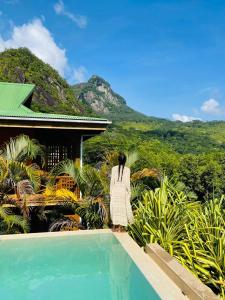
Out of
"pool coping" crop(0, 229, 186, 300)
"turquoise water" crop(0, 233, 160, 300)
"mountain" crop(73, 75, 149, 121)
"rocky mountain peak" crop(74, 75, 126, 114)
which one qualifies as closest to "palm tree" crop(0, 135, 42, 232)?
"pool coping" crop(0, 229, 186, 300)

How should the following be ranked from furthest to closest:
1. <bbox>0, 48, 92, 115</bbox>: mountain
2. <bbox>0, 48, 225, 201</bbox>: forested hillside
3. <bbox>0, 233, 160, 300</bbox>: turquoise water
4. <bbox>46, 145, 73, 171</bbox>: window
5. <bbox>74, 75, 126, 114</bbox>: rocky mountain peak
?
<bbox>74, 75, 126, 114</bbox>: rocky mountain peak < <bbox>0, 48, 92, 115</bbox>: mountain < <bbox>0, 48, 225, 201</bbox>: forested hillside < <bbox>46, 145, 73, 171</bbox>: window < <bbox>0, 233, 160, 300</bbox>: turquoise water

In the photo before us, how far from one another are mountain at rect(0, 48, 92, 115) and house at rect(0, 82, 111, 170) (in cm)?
3707

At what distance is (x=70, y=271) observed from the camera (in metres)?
4.95

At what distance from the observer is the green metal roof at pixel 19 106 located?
9008 mm

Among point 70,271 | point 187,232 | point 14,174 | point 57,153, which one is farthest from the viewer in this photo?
point 57,153

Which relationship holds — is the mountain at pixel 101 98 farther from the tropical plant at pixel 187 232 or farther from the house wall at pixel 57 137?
the tropical plant at pixel 187 232

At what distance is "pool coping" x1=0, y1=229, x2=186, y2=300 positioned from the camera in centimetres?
402

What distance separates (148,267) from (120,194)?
5.97 feet

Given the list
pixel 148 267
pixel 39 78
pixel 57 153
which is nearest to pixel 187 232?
pixel 148 267

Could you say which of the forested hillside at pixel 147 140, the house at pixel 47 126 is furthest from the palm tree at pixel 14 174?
the forested hillside at pixel 147 140

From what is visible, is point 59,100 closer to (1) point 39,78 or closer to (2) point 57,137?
(1) point 39,78

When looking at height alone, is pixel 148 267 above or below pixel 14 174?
below

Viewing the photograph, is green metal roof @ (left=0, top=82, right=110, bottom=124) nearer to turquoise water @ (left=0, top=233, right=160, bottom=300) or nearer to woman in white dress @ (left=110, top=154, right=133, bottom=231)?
woman in white dress @ (left=110, top=154, right=133, bottom=231)

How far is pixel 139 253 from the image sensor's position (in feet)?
17.6
